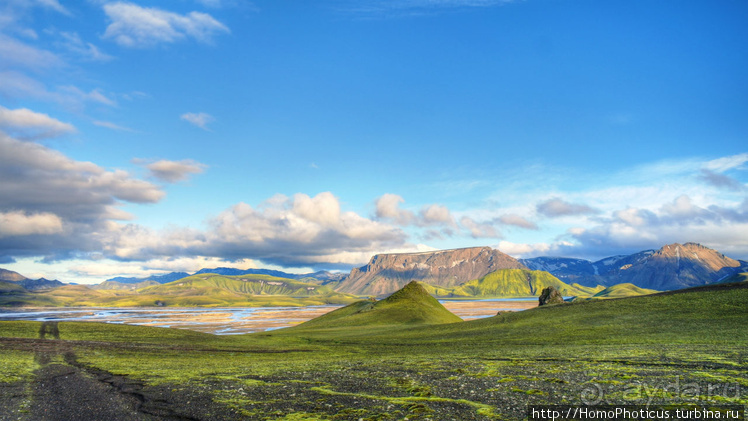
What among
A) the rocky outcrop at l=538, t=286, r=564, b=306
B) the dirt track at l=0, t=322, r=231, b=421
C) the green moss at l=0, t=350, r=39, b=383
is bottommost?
the rocky outcrop at l=538, t=286, r=564, b=306

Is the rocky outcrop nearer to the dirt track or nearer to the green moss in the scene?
the dirt track

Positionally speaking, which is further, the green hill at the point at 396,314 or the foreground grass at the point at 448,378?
the green hill at the point at 396,314

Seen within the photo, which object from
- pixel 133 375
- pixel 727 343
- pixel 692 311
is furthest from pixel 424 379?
pixel 692 311

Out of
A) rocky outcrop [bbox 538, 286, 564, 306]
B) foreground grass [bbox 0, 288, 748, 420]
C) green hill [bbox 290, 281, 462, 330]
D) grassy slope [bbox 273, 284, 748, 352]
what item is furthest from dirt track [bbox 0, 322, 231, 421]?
rocky outcrop [bbox 538, 286, 564, 306]

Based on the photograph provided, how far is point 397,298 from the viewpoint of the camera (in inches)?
5566

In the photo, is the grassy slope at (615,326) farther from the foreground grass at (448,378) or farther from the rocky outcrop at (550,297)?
the rocky outcrop at (550,297)

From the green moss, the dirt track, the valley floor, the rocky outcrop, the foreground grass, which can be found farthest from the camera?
the rocky outcrop

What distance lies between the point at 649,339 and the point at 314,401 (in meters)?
46.6

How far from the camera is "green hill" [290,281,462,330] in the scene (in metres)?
113

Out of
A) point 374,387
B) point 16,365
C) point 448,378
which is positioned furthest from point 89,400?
point 448,378

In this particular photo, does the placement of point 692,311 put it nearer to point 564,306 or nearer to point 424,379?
point 564,306

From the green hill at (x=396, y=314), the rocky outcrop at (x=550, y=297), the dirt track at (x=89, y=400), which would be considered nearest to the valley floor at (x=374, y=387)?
the dirt track at (x=89, y=400)

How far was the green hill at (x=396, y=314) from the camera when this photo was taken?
11262cm

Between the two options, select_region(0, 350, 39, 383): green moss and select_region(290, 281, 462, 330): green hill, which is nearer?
select_region(0, 350, 39, 383): green moss
